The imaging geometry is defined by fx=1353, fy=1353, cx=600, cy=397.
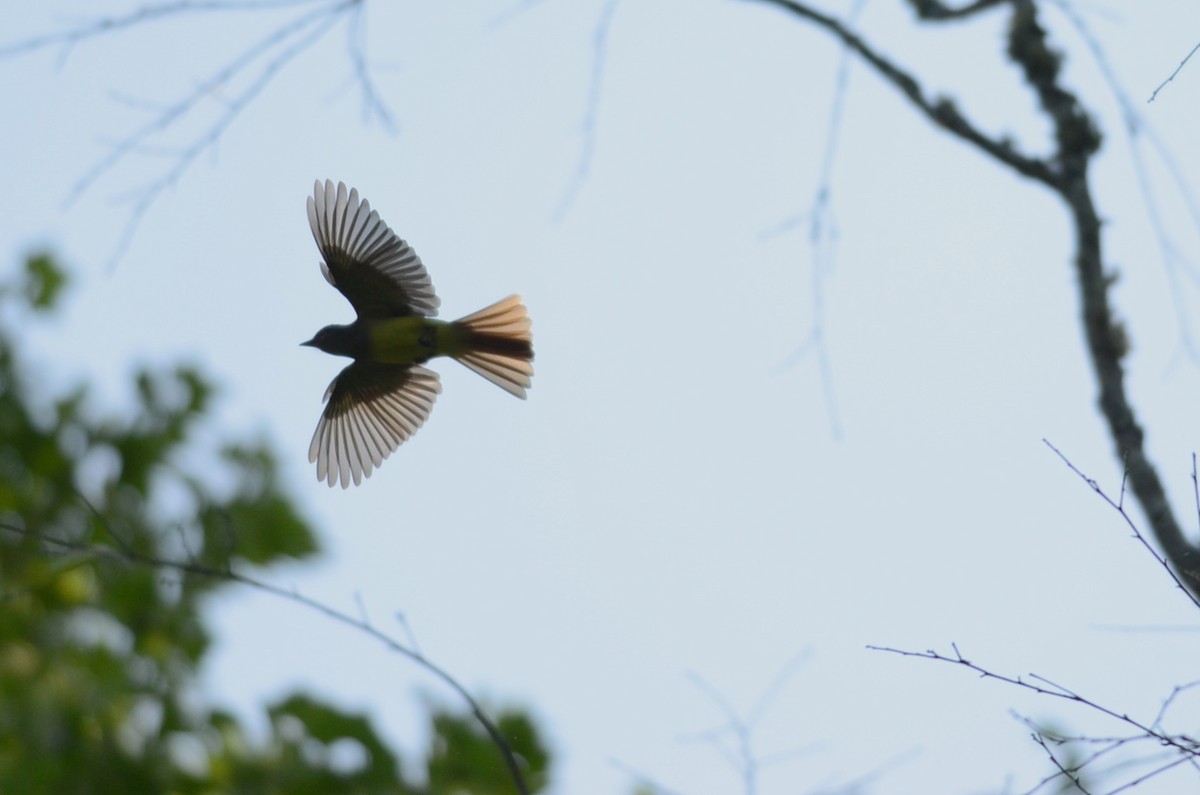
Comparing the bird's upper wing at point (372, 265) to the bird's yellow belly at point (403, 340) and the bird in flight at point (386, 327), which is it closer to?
the bird in flight at point (386, 327)

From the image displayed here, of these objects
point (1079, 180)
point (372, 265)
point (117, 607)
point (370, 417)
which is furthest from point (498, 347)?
point (117, 607)

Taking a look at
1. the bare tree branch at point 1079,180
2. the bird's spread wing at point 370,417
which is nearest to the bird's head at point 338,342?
the bird's spread wing at point 370,417

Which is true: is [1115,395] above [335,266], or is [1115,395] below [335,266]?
below

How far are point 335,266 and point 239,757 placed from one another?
4.59 metres

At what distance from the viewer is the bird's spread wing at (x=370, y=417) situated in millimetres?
3672

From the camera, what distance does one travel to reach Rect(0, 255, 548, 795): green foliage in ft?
23.3

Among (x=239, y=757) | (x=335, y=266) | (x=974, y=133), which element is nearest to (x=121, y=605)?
(x=239, y=757)

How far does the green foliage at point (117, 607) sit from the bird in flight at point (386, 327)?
2435 mm

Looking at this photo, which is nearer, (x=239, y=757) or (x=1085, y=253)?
(x=1085, y=253)

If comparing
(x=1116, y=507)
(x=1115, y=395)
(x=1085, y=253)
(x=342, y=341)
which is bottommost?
(x=1116, y=507)

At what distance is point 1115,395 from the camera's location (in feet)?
7.49

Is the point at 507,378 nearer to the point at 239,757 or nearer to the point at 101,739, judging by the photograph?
the point at 239,757

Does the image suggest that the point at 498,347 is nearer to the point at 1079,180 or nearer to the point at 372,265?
the point at 372,265

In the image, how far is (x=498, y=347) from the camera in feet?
11.0
